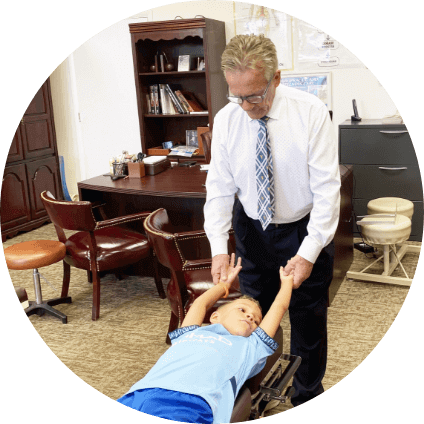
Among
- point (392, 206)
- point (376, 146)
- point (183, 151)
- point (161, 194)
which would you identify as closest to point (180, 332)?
point (161, 194)

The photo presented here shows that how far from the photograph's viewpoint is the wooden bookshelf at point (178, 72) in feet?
15.6

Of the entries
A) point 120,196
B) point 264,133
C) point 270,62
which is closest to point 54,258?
point 120,196

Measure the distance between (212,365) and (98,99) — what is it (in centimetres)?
463

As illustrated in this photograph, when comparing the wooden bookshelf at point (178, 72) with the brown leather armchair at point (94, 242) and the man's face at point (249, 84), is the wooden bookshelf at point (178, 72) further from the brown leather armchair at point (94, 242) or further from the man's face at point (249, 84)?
the man's face at point (249, 84)

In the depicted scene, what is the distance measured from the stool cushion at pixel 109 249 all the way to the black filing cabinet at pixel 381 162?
195cm

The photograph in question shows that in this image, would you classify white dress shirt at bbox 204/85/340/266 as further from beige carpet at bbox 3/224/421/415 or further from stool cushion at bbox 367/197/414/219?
stool cushion at bbox 367/197/414/219

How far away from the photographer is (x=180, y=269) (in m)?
2.55

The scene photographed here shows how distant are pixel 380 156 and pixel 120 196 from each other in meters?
2.14

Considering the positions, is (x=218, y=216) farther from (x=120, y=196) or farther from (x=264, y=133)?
(x=120, y=196)

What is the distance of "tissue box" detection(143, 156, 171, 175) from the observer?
3717 millimetres

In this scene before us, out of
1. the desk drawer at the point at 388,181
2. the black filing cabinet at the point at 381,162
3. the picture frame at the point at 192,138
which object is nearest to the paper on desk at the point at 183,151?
the picture frame at the point at 192,138

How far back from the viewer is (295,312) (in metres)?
2.10

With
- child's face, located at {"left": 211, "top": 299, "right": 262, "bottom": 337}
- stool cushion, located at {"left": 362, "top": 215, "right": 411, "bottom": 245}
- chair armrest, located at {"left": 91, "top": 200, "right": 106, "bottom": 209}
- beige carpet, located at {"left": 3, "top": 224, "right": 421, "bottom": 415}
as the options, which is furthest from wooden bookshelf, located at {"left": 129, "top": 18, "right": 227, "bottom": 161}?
child's face, located at {"left": 211, "top": 299, "right": 262, "bottom": 337}

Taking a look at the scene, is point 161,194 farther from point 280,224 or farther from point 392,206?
point 392,206
